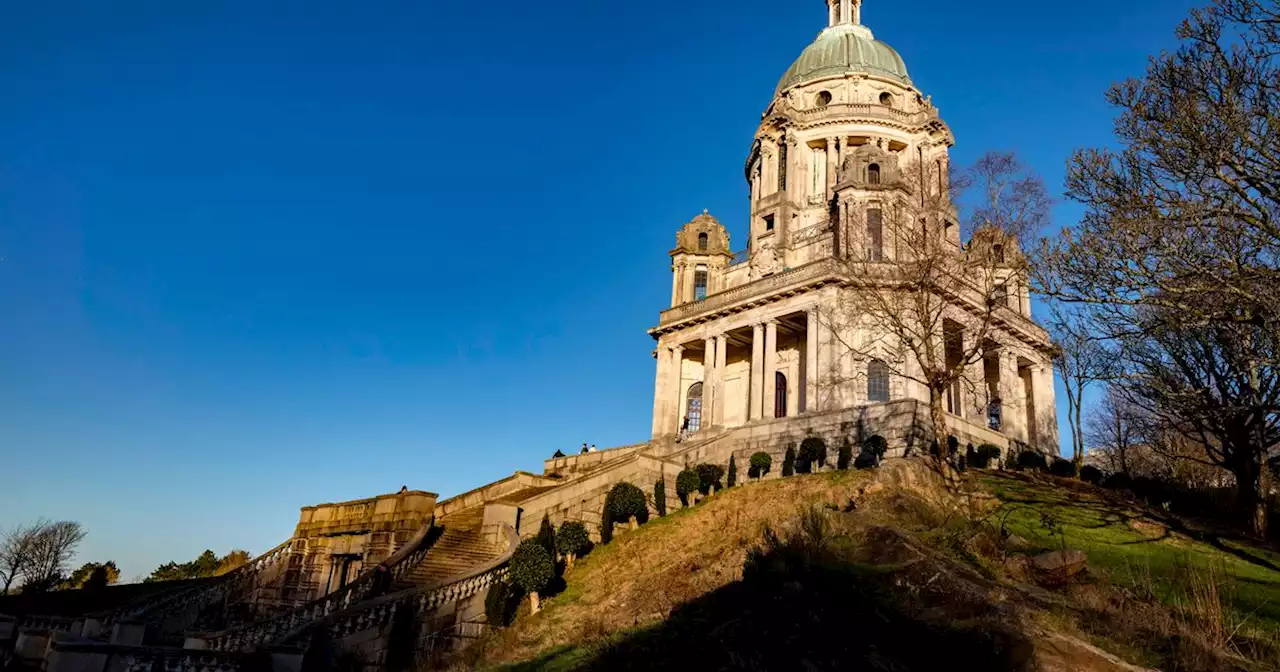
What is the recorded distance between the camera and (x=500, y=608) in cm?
1927

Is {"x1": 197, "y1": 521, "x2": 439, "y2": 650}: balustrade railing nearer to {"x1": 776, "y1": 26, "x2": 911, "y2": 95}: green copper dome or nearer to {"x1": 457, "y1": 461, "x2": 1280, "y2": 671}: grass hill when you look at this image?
{"x1": 457, "y1": 461, "x2": 1280, "y2": 671}: grass hill

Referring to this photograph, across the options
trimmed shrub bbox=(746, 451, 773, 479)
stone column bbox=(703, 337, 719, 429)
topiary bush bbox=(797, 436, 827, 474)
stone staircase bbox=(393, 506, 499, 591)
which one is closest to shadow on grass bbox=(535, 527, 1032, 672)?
stone staircase bbox=(393, 506, 499, 591)

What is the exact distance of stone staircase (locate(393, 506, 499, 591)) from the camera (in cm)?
2183

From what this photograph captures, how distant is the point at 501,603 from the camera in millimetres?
19344

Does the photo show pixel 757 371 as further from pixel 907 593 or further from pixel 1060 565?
pixel 907 593

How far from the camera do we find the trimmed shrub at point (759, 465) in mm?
30266

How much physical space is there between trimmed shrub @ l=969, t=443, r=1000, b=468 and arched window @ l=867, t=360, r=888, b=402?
6.84m

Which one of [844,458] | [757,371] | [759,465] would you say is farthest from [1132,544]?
[757,371]

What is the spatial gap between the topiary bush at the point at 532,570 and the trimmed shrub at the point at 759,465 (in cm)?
1158

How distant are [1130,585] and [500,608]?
12159 mm

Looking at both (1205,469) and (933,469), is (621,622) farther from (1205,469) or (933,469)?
(1205,469)

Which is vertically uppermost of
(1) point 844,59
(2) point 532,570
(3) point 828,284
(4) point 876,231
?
(1) point 844,59

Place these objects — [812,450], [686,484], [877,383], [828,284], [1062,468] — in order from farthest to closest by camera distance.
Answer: [877,383] < [828,284] < [1062,468] < [812,450] < [686,484]

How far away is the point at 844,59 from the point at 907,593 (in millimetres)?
43666
